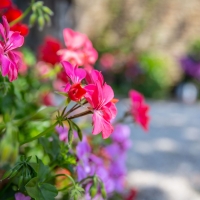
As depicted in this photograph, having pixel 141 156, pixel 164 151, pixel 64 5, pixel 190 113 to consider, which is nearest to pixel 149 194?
pixel 141 156

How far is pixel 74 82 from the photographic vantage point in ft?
3.06

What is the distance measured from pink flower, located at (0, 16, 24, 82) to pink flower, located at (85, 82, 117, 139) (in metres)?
0.14

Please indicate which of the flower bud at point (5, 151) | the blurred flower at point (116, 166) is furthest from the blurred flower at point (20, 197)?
the blurred flower at point (116, 166)

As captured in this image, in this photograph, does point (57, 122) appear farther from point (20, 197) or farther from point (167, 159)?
point (167, 159)

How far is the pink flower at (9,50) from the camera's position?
0.85 metres

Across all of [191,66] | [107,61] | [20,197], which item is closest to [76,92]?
[20,197]

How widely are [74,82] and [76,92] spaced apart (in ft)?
0.10

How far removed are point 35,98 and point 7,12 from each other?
63 centimetres

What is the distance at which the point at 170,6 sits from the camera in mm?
10305

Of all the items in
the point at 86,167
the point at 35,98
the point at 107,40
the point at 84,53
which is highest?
the point at 84,53

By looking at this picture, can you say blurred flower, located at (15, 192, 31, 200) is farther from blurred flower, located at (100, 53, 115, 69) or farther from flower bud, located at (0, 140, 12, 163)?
blurred flower, located at (100, 53, 115, 69)

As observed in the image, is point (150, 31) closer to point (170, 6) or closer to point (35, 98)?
point (170, 6)

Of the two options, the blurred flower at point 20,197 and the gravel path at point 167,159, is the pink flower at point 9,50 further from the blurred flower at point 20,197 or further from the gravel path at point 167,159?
the gravel path at point 167,159

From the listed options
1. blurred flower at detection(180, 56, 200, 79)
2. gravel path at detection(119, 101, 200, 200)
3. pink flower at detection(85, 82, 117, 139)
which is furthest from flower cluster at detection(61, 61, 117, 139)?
blurred flower at detection(180, 56, 200, 79)
